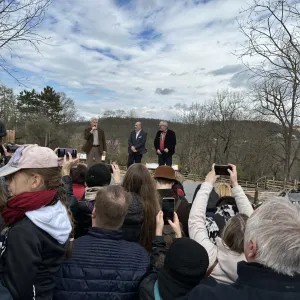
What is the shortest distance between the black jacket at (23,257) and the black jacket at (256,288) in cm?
83

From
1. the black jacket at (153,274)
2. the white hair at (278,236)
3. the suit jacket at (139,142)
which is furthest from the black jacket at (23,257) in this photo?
the suit jacket at (139,142)

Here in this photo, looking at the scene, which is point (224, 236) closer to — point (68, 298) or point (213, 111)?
point (68, 298)

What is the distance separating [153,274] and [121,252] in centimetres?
25

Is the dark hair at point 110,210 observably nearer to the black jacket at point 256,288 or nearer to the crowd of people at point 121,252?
the crowd of people at point 121,252

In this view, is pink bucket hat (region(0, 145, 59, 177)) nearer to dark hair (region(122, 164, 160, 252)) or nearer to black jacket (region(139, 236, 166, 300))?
black jacket (region(139, 236, 166, 300))

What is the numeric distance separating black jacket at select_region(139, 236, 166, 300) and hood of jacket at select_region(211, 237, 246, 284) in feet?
1.20

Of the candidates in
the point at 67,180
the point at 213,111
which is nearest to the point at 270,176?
the point at 213,111

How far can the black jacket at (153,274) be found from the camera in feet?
5.69

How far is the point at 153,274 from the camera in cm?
189

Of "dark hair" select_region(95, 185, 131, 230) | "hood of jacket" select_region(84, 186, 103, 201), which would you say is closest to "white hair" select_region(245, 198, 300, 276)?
"dark hair" select_region(95, 185, 131, 230)

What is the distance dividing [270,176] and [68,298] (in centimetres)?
4084

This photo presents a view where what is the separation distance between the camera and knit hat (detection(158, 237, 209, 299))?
5.00ft

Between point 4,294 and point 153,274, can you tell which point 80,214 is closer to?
point 153,274

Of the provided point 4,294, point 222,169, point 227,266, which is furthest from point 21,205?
point 222,169
